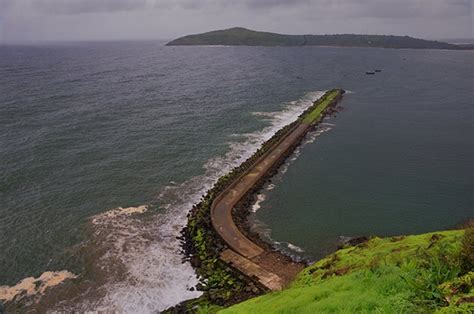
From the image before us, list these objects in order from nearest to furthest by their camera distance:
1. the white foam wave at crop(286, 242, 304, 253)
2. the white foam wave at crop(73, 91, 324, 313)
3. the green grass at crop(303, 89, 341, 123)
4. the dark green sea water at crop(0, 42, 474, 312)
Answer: the white foam wave at crop(73, 91, 324, 313)
the white foam wave at crop(286, 242, 304, 253)
the dark green sea water at crop(0, 42, 474, 312)
the green grass at crop(303, 89, 341, 123)

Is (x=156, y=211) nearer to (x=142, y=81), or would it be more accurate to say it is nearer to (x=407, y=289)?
(x=407, y=289)

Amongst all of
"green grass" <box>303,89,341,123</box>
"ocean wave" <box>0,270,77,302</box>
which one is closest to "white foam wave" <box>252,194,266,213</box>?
"ocean wave" <box>0,270,77,302</box>

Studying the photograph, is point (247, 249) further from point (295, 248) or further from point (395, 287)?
point (395, 287)

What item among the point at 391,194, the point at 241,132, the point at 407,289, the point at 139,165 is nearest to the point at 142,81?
the point at 241,132

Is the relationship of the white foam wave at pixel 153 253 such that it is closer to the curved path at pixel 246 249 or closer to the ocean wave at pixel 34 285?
the ocean wave at pixel 34 285

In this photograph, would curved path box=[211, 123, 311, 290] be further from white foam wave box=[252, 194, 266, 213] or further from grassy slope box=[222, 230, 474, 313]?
grassy slope box=[222, 230, 474, 313]

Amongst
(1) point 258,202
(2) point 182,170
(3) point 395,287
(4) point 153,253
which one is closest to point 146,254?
(4) point 153,253
